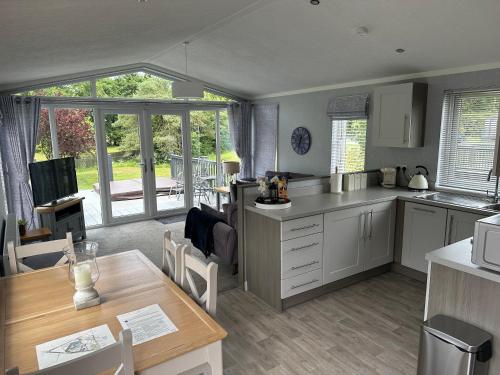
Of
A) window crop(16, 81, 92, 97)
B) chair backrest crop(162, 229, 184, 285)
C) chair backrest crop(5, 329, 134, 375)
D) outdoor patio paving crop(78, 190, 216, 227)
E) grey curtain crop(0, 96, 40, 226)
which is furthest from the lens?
outdoor patio paving crop(78, 190, 216, 227)

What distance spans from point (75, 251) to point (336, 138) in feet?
14.4

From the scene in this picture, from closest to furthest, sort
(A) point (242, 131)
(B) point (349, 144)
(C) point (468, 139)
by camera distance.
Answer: (C) point (468, 139)
(B) point (349, 144)
(A) point (242, 131)

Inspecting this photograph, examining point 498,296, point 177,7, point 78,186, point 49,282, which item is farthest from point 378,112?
point 78,186

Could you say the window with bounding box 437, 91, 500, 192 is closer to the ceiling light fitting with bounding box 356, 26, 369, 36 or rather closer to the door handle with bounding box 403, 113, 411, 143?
the door handle with bounding box 403, 113, 411, 143

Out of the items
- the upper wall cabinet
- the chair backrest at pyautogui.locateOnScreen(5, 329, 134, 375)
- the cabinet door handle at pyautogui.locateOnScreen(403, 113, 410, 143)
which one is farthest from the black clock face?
the chair backrest at pyautogui.locateOnScreen(5, 329, 134, 375)

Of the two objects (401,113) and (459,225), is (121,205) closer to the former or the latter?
(401,113)

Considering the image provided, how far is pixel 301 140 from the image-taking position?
6.06 meters

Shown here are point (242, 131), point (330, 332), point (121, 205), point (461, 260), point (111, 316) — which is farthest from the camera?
point (242, 131)

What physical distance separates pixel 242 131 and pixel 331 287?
4.36 meters

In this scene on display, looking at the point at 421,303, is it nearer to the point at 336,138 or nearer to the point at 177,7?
the point at 336,138

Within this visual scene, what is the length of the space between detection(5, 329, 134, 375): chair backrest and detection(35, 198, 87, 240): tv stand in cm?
412

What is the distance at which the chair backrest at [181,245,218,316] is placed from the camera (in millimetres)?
1735

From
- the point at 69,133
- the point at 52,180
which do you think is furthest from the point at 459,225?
the point at 69,133

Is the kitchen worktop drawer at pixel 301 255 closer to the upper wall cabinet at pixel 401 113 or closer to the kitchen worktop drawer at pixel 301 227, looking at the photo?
the kitchen worktop drawer at pixel 301 227
